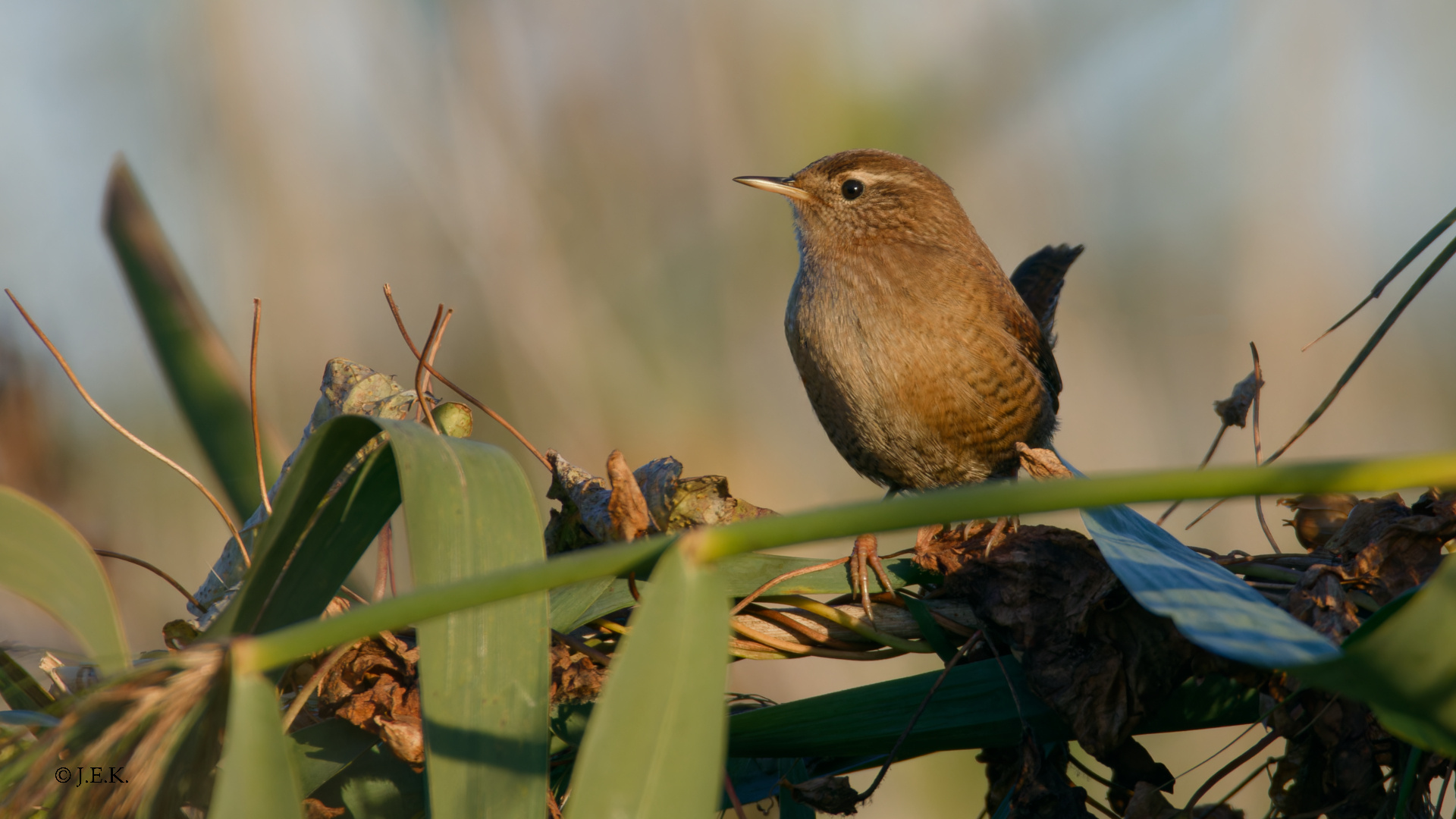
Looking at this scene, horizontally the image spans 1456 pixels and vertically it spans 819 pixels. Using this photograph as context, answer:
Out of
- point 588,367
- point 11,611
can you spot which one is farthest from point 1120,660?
point 588,367

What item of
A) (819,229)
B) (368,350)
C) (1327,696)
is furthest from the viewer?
(368,350)

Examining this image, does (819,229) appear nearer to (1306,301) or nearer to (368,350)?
(368,350)

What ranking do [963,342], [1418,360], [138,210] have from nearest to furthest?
1. [138,210]
2. [963,342]
3. [1418,360]

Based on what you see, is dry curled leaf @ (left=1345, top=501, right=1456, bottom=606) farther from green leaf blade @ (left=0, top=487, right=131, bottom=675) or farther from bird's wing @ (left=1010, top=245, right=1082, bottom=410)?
bird's wing @ (left=1010, top=245, right=1082, bottom=410)

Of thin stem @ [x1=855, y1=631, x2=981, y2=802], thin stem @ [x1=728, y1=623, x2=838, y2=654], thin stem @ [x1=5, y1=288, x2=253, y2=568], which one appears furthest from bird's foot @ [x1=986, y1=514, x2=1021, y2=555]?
thin stem @ [x1=5, y1=288, x2=253, y2=568]

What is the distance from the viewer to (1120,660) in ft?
3.00

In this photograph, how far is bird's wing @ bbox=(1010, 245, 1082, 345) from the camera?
2975mm

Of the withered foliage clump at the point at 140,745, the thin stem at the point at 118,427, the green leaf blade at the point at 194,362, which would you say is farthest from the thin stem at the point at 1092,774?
the green leaf blade at the point at 194,362

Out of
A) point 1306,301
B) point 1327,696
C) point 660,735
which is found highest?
point 1306,301

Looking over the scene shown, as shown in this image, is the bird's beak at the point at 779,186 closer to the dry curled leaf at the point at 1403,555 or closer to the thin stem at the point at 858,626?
the thin stem at the point at 858,626

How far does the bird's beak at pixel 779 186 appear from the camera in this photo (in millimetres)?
2537

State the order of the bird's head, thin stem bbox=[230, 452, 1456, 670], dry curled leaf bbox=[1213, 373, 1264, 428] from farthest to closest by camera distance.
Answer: the bird's head
dry curled leaf bbox=[1213, 373, 1264, 428]
thin stem bbox=[230, 452, 1456, 670]

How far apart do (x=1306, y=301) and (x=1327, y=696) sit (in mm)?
3198

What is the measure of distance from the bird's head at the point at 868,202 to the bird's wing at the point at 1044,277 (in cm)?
54
